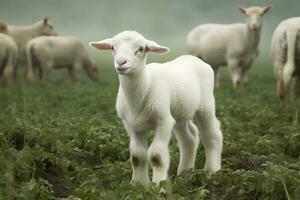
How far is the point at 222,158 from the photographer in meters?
8.72

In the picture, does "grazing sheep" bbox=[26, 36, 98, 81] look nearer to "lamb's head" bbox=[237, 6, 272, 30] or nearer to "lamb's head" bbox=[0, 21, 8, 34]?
"lamb's head" bbox=[0, 21, 8, 34]

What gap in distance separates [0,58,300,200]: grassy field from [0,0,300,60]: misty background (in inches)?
874

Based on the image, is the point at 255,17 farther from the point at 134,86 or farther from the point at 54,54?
the point at 134,86

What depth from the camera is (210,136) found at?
800 centimetres

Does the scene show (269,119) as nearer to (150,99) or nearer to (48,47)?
(150,99)

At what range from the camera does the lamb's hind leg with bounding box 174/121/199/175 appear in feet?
25.9

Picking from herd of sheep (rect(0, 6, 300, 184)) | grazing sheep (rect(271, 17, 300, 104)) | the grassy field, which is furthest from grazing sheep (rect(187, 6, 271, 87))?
herd of sheep (rect(0, 6, 300, 184))

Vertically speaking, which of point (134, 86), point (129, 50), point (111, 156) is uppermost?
point (129, 50)

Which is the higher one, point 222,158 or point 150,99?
point 150,99

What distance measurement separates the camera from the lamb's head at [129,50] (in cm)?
670

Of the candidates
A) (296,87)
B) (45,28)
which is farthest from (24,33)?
(296,87)

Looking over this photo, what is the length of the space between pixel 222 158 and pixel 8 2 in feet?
103

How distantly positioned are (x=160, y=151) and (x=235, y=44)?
1355 cm

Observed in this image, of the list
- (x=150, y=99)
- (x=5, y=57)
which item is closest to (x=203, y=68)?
(x=150, y=99)
